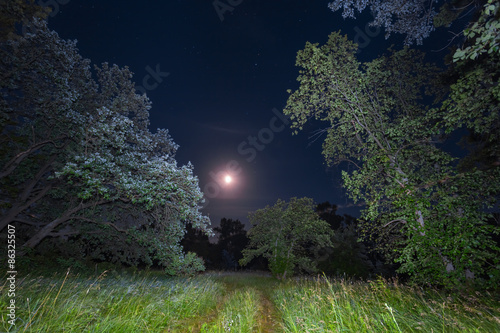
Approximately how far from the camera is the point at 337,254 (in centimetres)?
3244

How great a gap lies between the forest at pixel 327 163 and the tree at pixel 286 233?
1102 cm

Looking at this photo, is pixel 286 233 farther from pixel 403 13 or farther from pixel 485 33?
pixel 485 33

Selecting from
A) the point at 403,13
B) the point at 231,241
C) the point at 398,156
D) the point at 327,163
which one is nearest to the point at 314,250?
the point at 327,163

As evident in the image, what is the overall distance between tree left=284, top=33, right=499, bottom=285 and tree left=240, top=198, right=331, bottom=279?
11.9 meters

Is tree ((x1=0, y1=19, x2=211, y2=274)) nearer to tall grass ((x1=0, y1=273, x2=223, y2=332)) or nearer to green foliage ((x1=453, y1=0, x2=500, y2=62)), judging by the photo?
tall grass ((x1=0, y1=273, x2=223, y2=332))

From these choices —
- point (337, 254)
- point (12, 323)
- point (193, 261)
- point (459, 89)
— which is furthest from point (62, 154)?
point (337, 254)

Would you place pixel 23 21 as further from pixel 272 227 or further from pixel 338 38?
pixel 272 227

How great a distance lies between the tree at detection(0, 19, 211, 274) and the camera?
8648mm

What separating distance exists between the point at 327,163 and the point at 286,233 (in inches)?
566

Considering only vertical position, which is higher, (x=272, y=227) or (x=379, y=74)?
(x=379, y=74)

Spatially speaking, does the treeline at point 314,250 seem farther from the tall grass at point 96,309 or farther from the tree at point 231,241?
the tall grass at point 96,309

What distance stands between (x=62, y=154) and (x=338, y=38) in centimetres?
1628

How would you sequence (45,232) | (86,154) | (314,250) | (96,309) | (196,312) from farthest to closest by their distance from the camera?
(314,250) → (45,232) → (86,154) → (196,312) → (96,309)

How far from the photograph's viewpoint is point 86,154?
8375 millimetres
